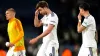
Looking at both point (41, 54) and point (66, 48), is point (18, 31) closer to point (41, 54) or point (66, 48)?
point (41, 54)

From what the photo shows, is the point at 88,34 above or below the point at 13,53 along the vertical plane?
above

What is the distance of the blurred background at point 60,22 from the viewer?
50.7 feet

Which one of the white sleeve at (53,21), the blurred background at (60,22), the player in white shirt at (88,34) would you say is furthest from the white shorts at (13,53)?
the blurred background at (60,22)

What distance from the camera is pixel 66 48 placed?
15625 mm

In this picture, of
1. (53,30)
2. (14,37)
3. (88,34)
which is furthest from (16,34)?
(88,34)

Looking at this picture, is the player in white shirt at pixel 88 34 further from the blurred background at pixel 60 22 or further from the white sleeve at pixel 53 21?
the blurred background at pixel 60 22

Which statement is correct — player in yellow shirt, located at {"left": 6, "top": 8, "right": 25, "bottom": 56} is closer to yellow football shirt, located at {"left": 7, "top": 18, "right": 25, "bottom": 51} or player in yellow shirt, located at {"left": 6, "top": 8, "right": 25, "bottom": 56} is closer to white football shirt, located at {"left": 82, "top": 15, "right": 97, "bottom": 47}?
yellow football shirt, located at {"left": 7, "top": 18, "right": 25, "bottom": 51}

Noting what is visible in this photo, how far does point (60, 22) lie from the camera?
1648cm

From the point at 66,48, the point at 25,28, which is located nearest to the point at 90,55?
the point at 66,48

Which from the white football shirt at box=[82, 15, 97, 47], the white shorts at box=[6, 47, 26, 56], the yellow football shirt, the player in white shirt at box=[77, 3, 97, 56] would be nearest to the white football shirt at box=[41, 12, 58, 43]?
the player in white shirt at box=[77, 3, 97, 56]

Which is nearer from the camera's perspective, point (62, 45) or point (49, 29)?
point (49, 29)

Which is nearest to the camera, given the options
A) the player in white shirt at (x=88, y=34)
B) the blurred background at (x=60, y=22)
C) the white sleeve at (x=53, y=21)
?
the white sleeve at (x=53, y=21)

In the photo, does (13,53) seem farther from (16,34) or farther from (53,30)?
(53,30)

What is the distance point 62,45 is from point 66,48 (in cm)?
20
